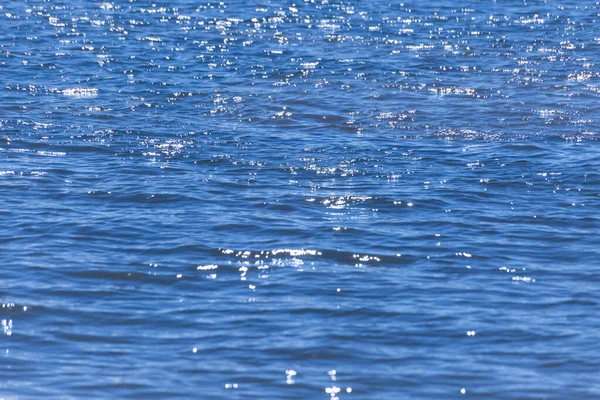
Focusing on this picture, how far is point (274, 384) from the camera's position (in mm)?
8883

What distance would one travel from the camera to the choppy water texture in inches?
363

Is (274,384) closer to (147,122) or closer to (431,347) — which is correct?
(431,347)

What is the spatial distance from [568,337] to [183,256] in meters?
4.28

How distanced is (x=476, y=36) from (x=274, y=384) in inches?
684

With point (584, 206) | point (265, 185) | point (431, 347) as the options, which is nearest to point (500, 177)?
point (584, 206)

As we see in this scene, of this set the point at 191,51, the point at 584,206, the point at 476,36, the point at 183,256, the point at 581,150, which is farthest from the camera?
the point at 476,36

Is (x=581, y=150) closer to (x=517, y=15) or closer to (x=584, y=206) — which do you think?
(x=584, y=206)

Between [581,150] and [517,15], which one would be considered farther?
[517,15]

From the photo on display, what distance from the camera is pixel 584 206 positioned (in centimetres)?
1337

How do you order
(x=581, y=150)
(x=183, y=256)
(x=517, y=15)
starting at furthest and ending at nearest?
1. (x=517, y=15)
2. (x=581, y=150)
3. (x=183, y=256)

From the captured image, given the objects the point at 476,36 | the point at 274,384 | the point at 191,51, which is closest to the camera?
the point at 274,384

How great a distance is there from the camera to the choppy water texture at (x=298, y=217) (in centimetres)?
923

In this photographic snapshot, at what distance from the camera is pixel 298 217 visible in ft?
42.1

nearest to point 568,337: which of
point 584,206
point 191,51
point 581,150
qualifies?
point 584,206
